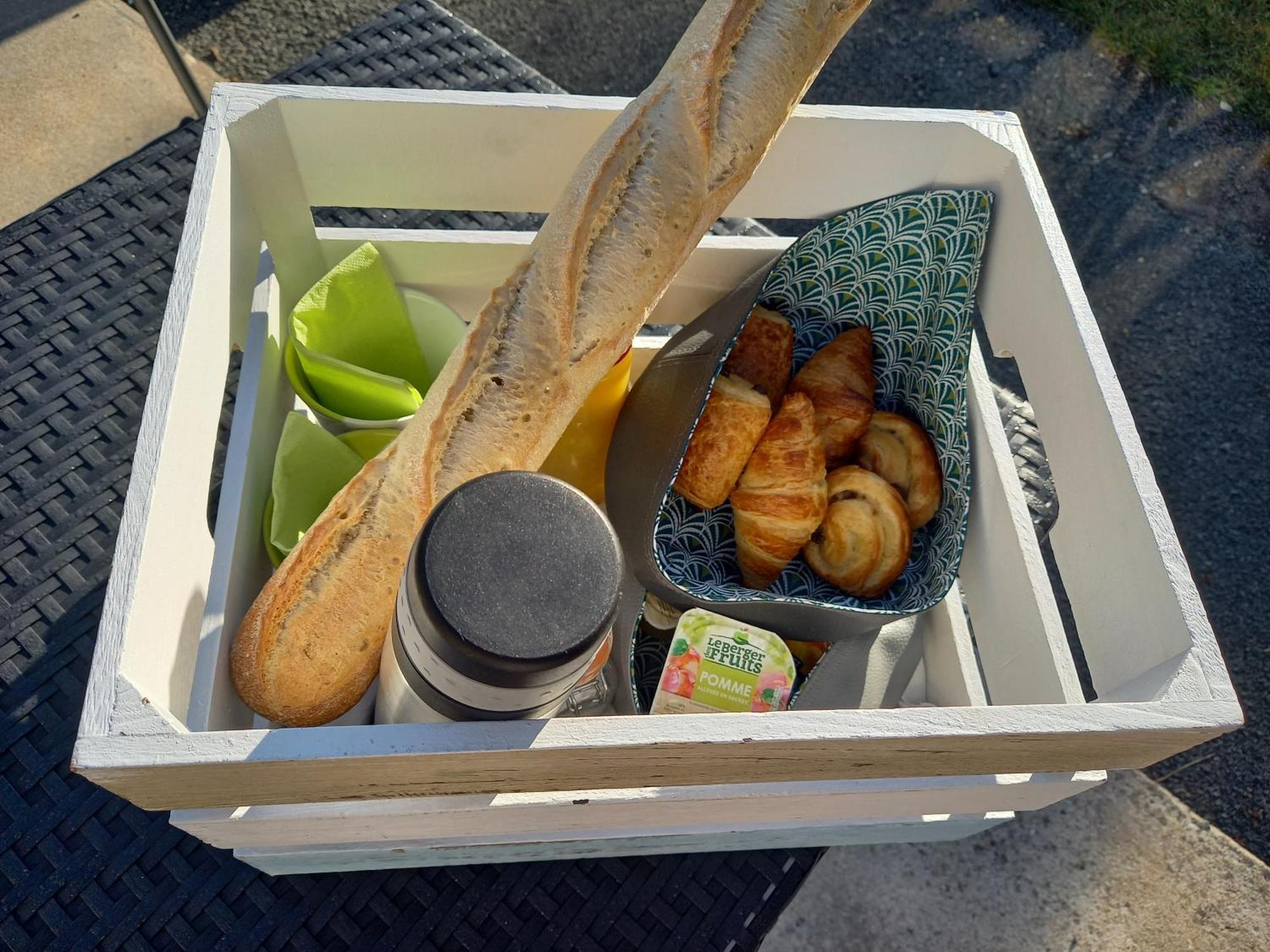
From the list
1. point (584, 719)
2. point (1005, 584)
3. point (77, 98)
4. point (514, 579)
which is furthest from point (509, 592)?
point (77, 98)

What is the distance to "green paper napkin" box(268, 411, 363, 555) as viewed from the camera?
0.75m

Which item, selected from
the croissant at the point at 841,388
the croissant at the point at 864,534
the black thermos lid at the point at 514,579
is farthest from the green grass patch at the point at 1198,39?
the black thermos lid at the point at 514,579

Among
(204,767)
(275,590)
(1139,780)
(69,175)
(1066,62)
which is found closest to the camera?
(204,767)

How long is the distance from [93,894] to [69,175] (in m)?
1.34

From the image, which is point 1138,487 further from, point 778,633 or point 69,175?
point 69,175

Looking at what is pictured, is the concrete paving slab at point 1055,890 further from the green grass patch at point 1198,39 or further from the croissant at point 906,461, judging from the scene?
the green grass patch at point 1198,39

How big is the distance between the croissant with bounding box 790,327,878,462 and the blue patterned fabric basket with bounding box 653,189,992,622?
39 mm

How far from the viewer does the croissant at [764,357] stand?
0.86m

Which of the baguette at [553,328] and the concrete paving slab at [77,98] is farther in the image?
the concrete paving slab at [77,98]

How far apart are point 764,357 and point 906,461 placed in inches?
6.3

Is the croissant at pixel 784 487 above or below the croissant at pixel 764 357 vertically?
below

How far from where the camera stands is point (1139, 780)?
1341mm

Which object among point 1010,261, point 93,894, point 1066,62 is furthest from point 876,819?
point 1066,62

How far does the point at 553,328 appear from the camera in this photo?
699 millimetres
